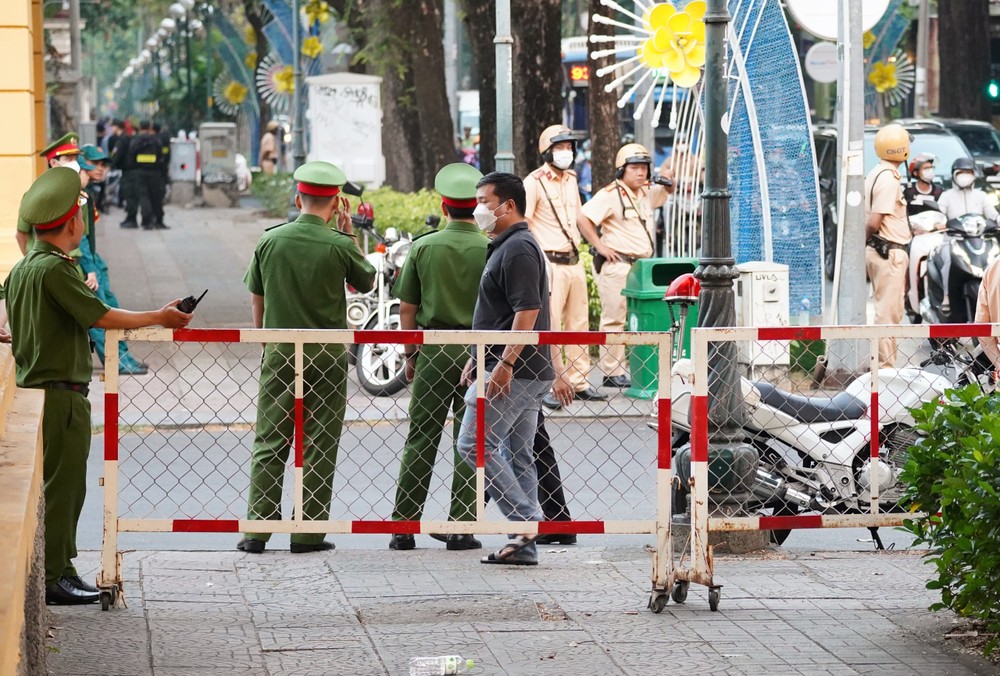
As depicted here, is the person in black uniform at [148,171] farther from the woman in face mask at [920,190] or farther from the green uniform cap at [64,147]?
the green uniform cap at [64,147]

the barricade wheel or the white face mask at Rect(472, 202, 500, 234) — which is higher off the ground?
the white face mask at Rect(472, 202, 500, 234)

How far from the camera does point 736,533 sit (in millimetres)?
7883

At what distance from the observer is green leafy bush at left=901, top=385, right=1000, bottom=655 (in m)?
5.49

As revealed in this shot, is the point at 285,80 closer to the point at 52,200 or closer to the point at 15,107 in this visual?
the point at 15,107

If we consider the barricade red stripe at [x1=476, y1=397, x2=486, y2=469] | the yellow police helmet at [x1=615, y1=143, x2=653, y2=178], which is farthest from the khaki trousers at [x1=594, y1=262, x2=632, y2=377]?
the barricade red stripe at [x1=476, y1=397, x2=486, y2=469]

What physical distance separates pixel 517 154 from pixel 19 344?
11.3 m

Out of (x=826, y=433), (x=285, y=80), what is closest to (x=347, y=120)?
(x=285, y=80)

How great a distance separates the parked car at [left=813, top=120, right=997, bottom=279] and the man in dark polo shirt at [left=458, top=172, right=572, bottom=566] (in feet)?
45.3

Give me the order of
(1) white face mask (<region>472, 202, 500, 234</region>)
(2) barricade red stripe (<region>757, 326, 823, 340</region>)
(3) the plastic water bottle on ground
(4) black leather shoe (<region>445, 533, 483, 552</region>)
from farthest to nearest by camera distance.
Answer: (4) black leather shoe (<region>445, 533, 483, 552</region>) → (1) white face mask (<region>472, 202, 500, 234</region>) → (2) barricade red stripe (<region>757, 326, 823, 340</region>) → (3) the plastic water bottle on ground

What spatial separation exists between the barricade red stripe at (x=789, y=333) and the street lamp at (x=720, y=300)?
86cm

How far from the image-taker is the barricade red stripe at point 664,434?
21.6ft

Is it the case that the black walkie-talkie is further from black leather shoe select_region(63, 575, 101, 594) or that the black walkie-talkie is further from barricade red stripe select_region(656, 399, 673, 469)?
barricade red stripe select_region(656, 399, 673, 469)

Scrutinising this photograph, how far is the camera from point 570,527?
680cm

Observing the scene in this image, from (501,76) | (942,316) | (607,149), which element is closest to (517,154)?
(607,149)
